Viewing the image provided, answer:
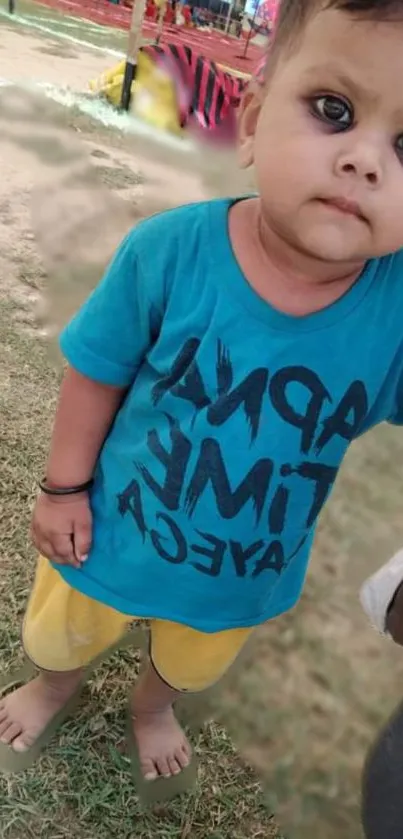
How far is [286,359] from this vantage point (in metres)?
0.64

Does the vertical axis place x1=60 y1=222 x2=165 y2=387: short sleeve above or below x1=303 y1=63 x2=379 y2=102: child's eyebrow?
below

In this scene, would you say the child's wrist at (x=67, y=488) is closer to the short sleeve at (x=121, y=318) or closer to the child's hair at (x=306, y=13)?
the short sleeve at (x=121, y=318)

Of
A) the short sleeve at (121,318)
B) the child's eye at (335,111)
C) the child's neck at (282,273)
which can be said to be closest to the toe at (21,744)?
the short sleeve at (121,318)

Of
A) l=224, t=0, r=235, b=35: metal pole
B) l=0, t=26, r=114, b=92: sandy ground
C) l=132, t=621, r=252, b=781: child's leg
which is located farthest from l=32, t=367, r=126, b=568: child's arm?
l=224, t=0, r=235, b=35: metal pole

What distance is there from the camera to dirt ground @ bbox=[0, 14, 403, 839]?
2.91 feet

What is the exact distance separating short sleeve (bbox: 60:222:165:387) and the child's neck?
7cm

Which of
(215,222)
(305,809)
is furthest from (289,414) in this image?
(305,809)

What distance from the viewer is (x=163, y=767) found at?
92cm

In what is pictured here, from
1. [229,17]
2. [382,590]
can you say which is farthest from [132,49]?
[229,17]

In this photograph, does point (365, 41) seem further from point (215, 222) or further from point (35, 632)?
point (35, 632)

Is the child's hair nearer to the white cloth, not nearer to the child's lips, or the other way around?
the child's lips

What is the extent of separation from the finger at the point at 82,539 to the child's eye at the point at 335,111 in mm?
407

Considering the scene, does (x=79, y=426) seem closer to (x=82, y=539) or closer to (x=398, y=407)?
(x=82, y=539)

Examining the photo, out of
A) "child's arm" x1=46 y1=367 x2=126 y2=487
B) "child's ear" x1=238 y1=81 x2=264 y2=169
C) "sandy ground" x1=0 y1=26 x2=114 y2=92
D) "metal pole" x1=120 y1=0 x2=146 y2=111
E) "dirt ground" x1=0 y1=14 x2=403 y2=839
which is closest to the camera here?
"child's ear" x1=238 y1=81 x2=264 y2=169
